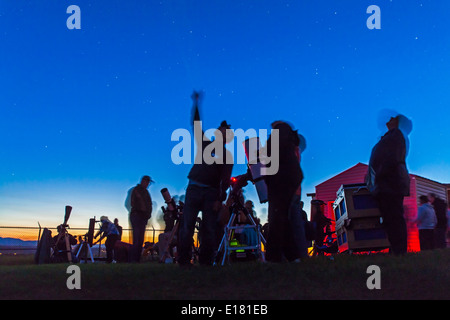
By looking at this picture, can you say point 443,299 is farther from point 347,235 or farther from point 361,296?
point 347,235

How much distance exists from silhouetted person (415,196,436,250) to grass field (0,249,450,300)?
574 centimetres

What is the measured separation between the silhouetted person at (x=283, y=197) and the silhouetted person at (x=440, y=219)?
7997 mm

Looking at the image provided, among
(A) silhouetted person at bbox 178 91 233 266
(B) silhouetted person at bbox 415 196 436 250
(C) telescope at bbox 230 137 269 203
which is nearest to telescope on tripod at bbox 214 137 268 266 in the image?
(C) telescope at bbox 230 137 269 203

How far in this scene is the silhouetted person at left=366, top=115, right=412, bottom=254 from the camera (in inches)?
269

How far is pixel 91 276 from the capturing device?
515cm

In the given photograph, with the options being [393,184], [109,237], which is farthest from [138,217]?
[393,184]

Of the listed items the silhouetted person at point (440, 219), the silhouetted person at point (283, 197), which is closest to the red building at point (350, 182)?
the silhouetted person at point (440, 219)

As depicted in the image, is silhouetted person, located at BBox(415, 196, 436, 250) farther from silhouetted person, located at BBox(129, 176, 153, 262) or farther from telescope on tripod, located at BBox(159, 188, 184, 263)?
silhouetted person, located at BBox(129, 176, 153, 262)

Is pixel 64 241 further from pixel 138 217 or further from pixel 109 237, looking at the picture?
pixel 138 217

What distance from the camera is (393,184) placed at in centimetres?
691

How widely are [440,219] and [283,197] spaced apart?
8633mm

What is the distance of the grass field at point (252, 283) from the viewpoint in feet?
12.8

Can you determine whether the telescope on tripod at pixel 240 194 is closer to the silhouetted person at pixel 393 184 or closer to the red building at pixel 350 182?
the silhouetted person at pixel 393 184
